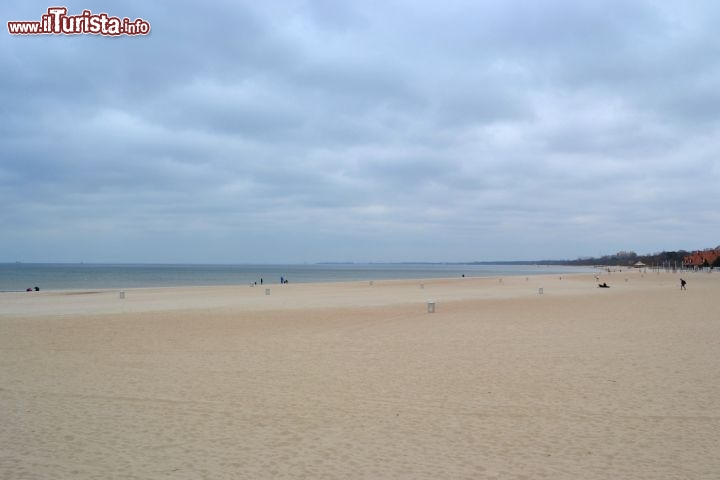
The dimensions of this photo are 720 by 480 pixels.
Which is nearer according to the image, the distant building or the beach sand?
the beach sand

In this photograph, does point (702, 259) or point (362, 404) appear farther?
point (702, 259)

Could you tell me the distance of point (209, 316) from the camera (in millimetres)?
21391

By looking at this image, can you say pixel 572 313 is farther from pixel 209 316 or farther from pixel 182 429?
pixel 182 429

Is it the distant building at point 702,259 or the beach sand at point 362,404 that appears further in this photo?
the distant building at point 702,259

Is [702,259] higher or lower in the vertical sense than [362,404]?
higher

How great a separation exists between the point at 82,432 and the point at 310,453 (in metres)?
2.94

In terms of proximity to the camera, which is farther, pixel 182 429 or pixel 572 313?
pixel 572 313

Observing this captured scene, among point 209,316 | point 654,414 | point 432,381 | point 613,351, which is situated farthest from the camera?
point 209,316

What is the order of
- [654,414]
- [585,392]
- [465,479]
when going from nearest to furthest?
1. [465,479]
2. [654,414]
3. [585,392]

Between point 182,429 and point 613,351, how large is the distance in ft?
32.2

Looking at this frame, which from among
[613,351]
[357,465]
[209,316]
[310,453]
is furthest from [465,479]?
[209,316]

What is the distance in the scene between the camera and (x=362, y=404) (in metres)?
8.12

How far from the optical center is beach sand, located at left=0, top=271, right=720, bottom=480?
571cm

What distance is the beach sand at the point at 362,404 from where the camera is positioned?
571 cm
